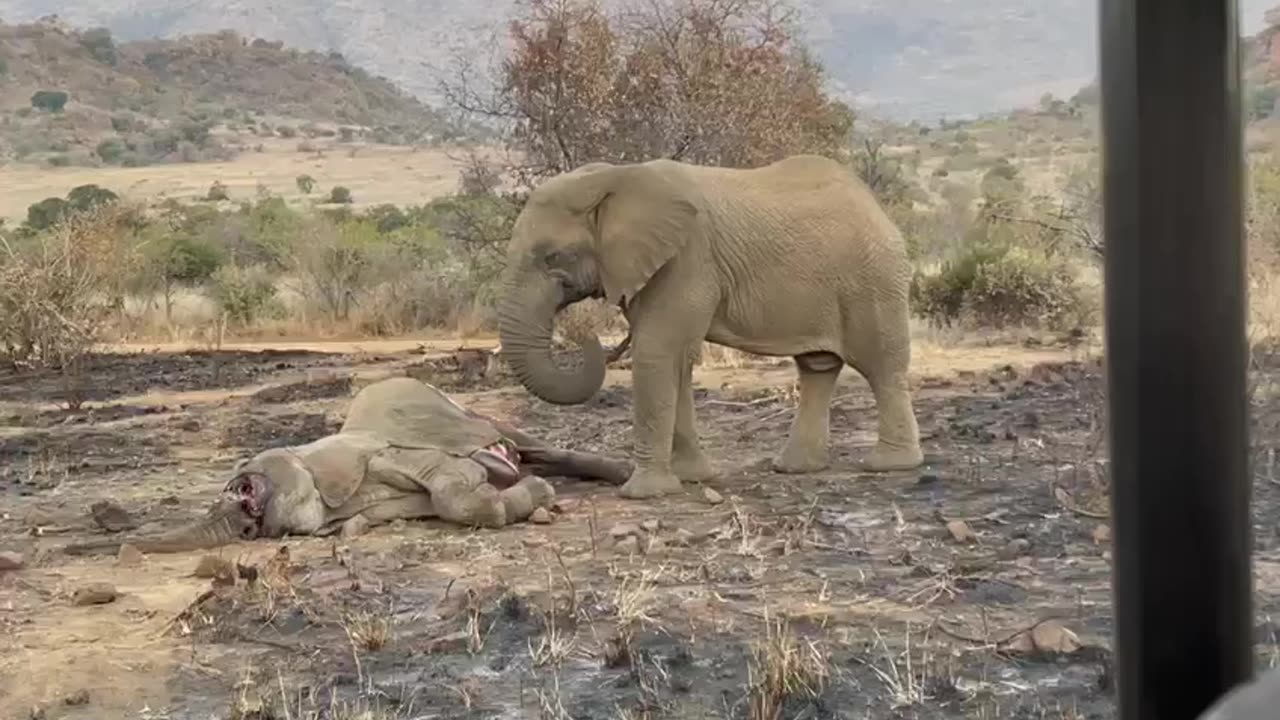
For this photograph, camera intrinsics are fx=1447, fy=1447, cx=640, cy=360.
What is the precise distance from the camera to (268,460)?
2.11 meters

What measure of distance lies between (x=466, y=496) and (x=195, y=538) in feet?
1.27

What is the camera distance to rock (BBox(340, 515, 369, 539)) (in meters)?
2.08

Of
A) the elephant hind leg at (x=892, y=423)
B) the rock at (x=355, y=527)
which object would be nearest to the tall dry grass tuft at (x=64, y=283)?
the rock at (x=355, y=527)

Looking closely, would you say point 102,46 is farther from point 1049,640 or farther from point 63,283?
point 1049,640

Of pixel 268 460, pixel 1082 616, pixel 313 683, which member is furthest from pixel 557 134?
pixel 1082 616

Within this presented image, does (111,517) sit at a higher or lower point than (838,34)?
lower

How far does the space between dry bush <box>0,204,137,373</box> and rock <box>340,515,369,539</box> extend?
46 cm

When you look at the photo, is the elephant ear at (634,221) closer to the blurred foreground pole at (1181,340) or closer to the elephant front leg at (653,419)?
the elephant front leg at (653,419)

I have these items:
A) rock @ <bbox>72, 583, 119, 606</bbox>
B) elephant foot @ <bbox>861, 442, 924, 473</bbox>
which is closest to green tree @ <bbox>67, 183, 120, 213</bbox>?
rock @ <bbox>72, 583, 119, 606</bbox>

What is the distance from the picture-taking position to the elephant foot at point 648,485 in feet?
7.13

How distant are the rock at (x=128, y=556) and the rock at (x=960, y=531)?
1.15 metres

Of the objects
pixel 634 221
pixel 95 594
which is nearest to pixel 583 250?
pixel 634 221

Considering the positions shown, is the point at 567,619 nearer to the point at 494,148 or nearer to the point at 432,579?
the point at 432,579

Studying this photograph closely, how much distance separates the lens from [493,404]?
223 cm
